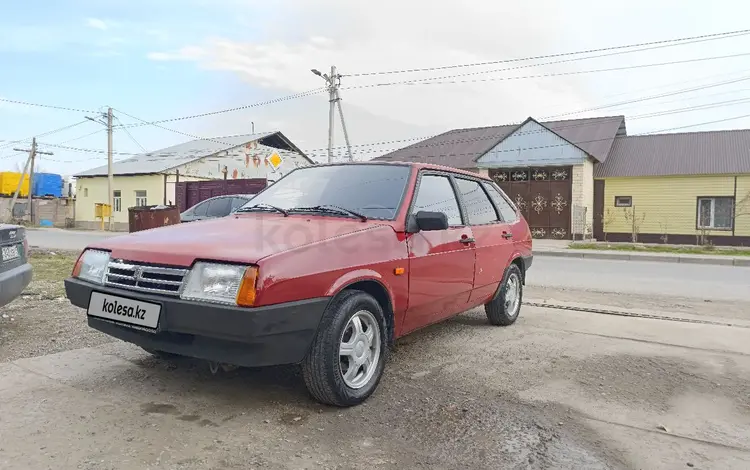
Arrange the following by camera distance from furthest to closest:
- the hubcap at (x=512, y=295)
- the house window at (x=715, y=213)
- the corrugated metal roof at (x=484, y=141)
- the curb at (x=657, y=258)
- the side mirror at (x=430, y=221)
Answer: the corrugated metal roof at (x=484, y=141)
the house window at (x=715, y=213)
the curb at (x=657, y=258)
the hubcap at (x=512, y=295)
the side mirror at (x=430, y=221)

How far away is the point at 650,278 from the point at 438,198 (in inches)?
314

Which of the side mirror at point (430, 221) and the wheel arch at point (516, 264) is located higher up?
the side mirror at point (430, 221)

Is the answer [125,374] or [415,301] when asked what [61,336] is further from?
[415,301]

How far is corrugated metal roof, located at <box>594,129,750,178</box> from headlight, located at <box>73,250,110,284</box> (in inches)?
947

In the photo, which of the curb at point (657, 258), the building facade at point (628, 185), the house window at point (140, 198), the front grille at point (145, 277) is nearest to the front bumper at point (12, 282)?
the front grille at point (145, 277)

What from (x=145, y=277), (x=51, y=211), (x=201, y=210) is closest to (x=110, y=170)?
(x=51, y=211)

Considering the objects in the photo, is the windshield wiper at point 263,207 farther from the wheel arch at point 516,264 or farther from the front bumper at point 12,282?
the wheel arch at point 516,264

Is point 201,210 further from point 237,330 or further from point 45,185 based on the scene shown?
point 45,185

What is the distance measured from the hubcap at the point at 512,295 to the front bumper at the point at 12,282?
4442mm

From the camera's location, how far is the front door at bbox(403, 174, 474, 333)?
3609 mm

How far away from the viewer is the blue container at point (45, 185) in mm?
38312

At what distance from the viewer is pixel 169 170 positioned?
96.8 ft

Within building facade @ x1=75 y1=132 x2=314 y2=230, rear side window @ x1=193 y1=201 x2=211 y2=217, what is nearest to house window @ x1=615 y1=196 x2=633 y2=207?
building facade @ x1=75 y1=132 x2=314 y2=230

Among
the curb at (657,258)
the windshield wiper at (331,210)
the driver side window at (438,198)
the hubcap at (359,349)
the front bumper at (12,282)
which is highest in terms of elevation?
the driver side window at (438,198)
